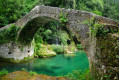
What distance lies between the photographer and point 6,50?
8461 millimetres

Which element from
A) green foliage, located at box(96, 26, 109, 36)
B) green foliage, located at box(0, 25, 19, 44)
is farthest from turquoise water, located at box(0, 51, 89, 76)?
green foliage, located at box(96, 26, 109, 36)

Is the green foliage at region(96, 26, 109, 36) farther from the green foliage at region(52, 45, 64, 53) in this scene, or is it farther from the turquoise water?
the green foliage at region(52, 45, 64, 53)

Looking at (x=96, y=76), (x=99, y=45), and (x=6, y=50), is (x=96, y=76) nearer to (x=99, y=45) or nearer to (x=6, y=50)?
(x=99, y=45)

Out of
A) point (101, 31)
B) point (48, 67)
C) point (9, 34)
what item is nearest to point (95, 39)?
point (101, 31)

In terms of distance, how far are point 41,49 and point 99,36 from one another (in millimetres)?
9673

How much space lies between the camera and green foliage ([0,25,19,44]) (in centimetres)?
835

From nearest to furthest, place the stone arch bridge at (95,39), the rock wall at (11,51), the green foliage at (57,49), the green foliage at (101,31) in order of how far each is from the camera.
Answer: the stone arch bridge at (95,39)
the green foliage at (101,31)
the rock wall at (11,51)
the green foliage at (57,49)

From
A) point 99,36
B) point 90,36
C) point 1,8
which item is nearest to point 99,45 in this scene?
point 99,36

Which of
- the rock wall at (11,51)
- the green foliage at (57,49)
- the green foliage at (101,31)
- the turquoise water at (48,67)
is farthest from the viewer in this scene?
the green foliage at (57,49)

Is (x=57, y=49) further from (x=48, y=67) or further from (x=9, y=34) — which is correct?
(x=9, y=34)

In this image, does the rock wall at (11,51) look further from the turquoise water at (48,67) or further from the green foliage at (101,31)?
the green foliage at (101,31)

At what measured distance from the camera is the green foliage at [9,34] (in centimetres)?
835

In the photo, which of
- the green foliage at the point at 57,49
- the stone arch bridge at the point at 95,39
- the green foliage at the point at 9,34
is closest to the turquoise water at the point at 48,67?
the green foliage at the point at 9,34

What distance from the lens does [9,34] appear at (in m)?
8.47
